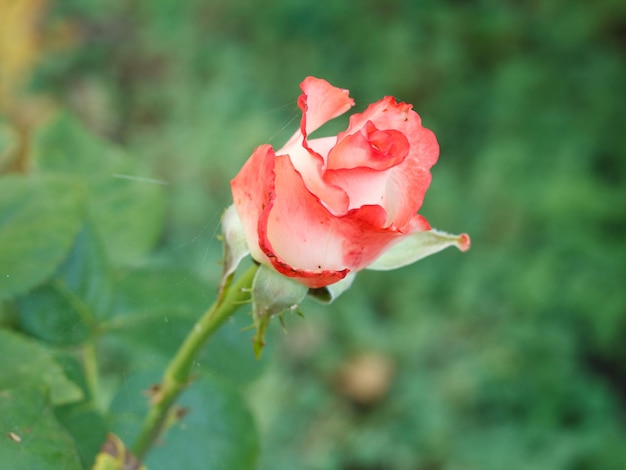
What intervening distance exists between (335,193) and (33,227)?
0.56 ft

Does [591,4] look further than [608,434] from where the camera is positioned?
Yes

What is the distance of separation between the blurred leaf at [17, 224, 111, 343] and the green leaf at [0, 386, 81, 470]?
12 cm

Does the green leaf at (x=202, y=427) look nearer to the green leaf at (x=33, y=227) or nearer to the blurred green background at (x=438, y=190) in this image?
the green leaf at (x=33, y=227)

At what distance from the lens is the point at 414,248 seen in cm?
28

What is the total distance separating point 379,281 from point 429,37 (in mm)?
717

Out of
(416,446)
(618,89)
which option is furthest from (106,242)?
(618,89)

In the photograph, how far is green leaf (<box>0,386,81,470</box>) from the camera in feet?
0.77

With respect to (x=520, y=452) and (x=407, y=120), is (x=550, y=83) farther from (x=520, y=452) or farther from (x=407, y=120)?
(x=407, y=120)

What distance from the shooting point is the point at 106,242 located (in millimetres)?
434

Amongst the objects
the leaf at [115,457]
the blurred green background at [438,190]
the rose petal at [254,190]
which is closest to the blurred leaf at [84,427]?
the leaf at [115,457]

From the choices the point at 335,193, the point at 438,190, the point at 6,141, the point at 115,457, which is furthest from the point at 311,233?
the point at 438,190

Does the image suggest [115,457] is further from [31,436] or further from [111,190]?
[111,190]

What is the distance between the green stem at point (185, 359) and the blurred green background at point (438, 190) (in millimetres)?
805

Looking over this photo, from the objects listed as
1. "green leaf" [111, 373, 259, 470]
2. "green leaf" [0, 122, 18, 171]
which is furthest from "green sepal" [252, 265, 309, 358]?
"green leaf" [0, 122, 18, 171]
